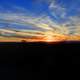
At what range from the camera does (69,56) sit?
23.9ft

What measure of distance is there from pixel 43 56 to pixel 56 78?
60.6 inches

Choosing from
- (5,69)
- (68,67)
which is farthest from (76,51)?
(5,69)

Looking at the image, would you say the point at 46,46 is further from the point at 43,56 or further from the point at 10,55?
the point at 10,55

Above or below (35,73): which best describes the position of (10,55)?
above

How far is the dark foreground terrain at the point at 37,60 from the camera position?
626 cm

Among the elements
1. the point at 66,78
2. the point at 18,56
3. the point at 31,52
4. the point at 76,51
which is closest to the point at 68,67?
the point at 66,78

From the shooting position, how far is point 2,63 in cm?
735

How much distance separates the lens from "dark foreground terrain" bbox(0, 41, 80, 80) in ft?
20.5

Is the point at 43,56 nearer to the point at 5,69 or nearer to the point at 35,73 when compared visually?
the point at 35,73

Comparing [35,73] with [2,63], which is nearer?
[35,73]

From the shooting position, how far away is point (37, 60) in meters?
7.07

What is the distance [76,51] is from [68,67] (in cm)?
112

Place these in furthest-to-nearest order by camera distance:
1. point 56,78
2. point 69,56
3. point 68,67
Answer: point 69,56, point 68,67, point 56,78

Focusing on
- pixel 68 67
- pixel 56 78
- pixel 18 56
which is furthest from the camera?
pixel 18 56
